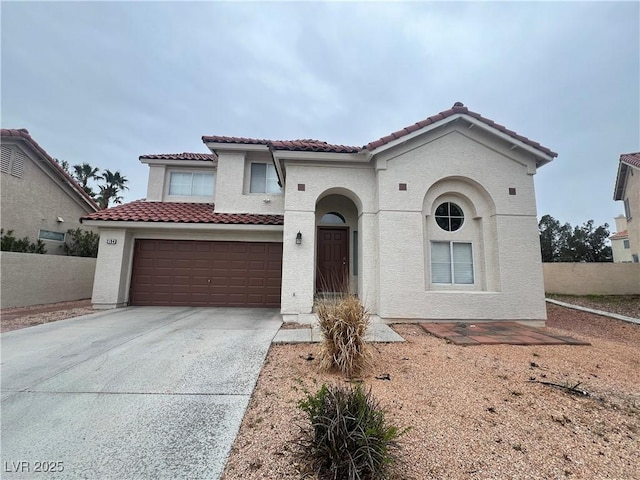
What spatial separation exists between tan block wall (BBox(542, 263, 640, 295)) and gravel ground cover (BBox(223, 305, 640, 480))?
45.9 feet

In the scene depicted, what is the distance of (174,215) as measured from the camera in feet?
33.3

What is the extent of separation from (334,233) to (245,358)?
6.85 meters

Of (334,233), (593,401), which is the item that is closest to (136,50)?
(334,233)

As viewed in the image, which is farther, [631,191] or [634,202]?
[631,191]

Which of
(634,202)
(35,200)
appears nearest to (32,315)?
(35,200)

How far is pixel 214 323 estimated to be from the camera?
23.7ft

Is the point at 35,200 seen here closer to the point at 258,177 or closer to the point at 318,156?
the point at 258,177

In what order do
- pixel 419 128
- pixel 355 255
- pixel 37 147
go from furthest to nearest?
pixel 37 147, pixel 355 255, pixel 419 128

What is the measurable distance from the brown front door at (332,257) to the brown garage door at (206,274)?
66.1 inches

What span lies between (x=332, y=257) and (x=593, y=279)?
16.7 metres

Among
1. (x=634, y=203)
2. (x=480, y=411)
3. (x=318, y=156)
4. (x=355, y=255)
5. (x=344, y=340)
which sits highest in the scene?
(x=634, y=203)

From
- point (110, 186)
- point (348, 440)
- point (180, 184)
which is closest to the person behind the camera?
point (348, 440)

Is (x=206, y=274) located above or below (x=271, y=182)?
below

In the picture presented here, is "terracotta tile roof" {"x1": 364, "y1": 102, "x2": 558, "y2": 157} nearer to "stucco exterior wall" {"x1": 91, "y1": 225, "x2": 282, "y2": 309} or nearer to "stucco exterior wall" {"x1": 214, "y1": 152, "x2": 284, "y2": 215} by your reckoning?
"stucco exterior wall" {"x1": 214, "y1": 152, "x2": 284, "y2": 215}
